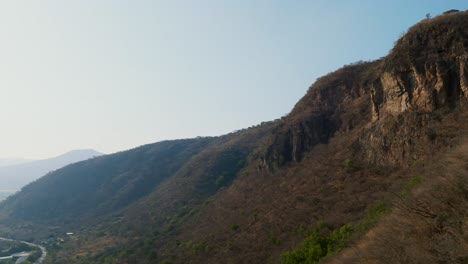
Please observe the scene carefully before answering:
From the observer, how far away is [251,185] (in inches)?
1475

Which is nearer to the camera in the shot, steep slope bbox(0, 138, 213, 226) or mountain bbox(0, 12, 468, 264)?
mountain bbox(0, 12, 468, 264)

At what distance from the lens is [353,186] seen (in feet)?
76.6

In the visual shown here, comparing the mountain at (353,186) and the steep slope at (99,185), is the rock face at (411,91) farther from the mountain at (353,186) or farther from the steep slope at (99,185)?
the steep slope at (99,185)

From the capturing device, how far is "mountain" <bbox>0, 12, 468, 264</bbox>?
10453mm

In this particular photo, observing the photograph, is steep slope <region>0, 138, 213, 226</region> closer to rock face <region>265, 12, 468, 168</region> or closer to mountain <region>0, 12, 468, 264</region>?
mountain <region>0, 12, 468, 264</region>

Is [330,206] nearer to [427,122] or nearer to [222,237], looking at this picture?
[427,122]

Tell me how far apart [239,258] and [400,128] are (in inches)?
523

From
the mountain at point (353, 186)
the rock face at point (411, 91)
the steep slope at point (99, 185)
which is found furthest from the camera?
the steep slope at point (99, 185)

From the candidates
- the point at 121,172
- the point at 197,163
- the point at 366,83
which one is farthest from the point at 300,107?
the point at 121,172

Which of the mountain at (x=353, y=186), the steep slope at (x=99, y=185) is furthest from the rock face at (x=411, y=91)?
the steep slope at (x=99, y=185)

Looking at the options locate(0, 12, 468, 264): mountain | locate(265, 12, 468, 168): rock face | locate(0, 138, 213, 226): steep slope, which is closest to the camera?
locate(0, 12, 468, 264): mountain

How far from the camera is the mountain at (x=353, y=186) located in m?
10.5

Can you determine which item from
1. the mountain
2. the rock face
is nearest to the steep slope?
the mountain

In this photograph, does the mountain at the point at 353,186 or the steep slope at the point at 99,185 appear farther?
the steep slope at the point at 99,185
